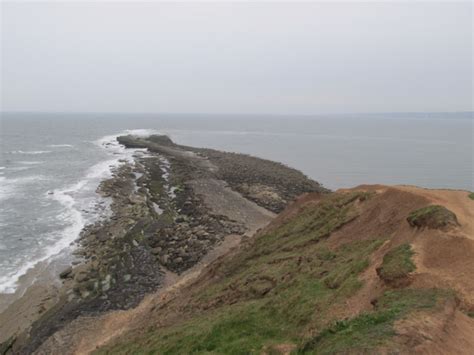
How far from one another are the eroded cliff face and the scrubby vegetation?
104mm

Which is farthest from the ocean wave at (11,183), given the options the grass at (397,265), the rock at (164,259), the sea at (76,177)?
the grass at (397,265)

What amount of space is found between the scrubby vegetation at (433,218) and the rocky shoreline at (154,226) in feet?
54.1

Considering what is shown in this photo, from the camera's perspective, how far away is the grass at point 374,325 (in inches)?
392

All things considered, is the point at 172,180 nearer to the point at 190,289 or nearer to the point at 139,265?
the point at 139,265

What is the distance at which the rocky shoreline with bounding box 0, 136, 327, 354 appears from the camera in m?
24.4

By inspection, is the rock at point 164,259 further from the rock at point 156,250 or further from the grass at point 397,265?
the grass at point 397,265

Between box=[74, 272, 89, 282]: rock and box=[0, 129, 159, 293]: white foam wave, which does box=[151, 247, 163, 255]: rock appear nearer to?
box=[74, 272, 89, 282]: rock

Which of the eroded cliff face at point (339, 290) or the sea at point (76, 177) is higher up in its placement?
the eroded cliff face at point (339, 290)

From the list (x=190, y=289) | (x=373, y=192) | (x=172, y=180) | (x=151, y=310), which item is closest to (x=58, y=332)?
(x=151, y=310)

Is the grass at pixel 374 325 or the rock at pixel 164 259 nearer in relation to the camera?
the grass at pixel 374 325

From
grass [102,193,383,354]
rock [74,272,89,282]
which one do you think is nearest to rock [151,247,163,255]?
rock [74,272,89,282]

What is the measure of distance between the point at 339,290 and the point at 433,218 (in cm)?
496

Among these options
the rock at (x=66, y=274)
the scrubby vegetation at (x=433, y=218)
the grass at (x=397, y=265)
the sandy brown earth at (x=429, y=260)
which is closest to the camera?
the sandy brown earth at (x=429, y=260)

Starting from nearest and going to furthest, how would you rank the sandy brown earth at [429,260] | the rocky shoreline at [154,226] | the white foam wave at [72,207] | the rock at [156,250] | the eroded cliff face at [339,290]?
the sandy brown earth at [429,260] → the eroded cliff face at [339,290] → the rocky shoreline at [154,226] → the white foam wave at [72,207] → the rock at [156,250]
